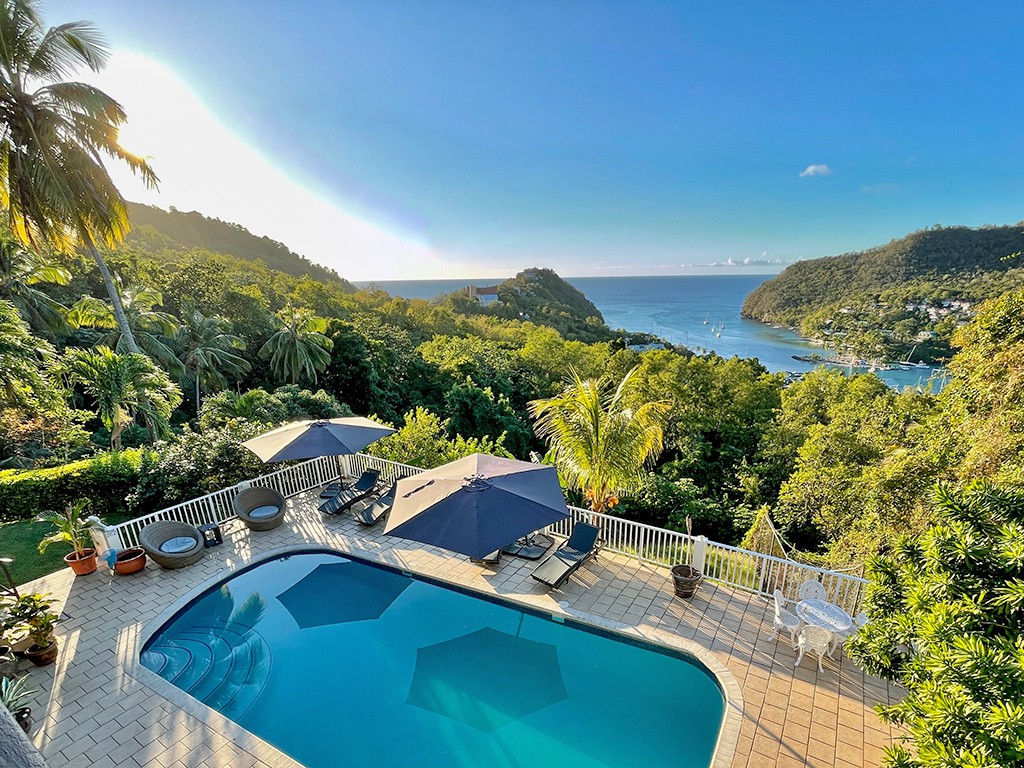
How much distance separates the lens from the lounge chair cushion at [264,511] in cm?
871

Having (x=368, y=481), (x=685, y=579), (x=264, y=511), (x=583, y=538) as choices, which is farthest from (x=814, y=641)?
(x=264, y=511)

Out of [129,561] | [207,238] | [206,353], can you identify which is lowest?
[129,561]

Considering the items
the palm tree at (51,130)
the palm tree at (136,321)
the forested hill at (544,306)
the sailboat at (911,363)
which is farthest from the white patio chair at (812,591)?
the forested hill at (544,306)

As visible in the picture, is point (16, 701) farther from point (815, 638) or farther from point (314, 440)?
point (815, 638)

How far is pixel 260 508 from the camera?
8984 millimetres

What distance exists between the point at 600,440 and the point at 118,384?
451 inches

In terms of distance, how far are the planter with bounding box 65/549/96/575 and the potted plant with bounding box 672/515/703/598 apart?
9.66 metres

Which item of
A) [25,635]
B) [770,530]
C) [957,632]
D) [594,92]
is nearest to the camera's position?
[957,632]

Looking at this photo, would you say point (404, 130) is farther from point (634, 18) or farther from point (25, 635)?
point (25, 635)

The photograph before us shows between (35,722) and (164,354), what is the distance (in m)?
15.8

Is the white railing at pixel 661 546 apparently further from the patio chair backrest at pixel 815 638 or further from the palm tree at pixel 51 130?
the palm tree at pixel 51 130

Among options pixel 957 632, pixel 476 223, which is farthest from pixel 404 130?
pixel 476 223

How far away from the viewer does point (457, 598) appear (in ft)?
23.5

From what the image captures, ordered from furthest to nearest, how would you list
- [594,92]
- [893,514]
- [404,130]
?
[404,130] → [594,92] → [893,514]
